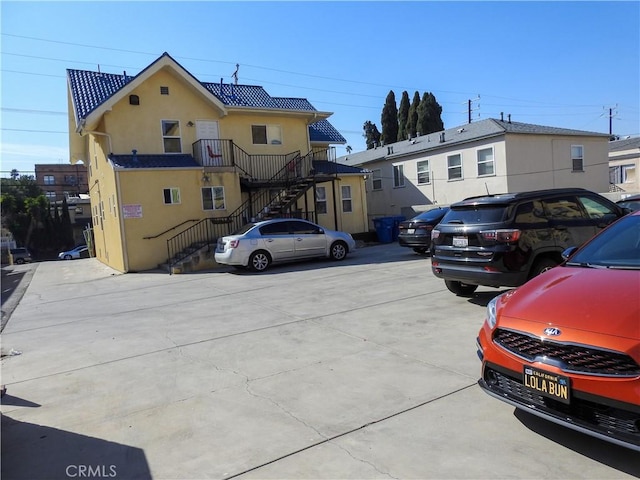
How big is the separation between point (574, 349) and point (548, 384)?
11.0 inches

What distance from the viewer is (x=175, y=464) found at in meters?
3.06

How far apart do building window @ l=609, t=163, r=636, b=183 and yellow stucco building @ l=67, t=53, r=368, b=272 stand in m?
19.5

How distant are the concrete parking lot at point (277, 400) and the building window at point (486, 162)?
599 inches

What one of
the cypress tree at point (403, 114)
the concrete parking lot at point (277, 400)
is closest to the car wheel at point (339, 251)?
the concrete parking lot at point (277, 400)

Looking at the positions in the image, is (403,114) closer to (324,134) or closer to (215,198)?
(324,134)

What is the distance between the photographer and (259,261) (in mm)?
13086

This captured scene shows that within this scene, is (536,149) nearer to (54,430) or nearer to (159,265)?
(159,265)

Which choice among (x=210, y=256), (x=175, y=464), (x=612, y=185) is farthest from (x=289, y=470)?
(x=612, y=185)

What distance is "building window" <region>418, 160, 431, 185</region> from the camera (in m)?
25.0

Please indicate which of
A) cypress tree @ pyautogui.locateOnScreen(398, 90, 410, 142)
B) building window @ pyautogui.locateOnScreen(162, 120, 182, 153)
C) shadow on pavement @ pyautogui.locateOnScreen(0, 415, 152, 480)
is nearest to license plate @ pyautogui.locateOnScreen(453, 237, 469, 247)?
shadow on pavement @ pyautogui.locateOnScreen(0, 415, 152, 480)

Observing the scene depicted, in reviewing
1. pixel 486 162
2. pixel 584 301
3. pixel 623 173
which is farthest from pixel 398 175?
→ pixel 584 301

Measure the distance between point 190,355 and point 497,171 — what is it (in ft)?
63.0

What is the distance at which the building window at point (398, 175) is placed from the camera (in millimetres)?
26859

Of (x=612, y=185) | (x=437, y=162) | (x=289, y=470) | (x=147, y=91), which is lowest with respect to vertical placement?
(x=289, y=470)
